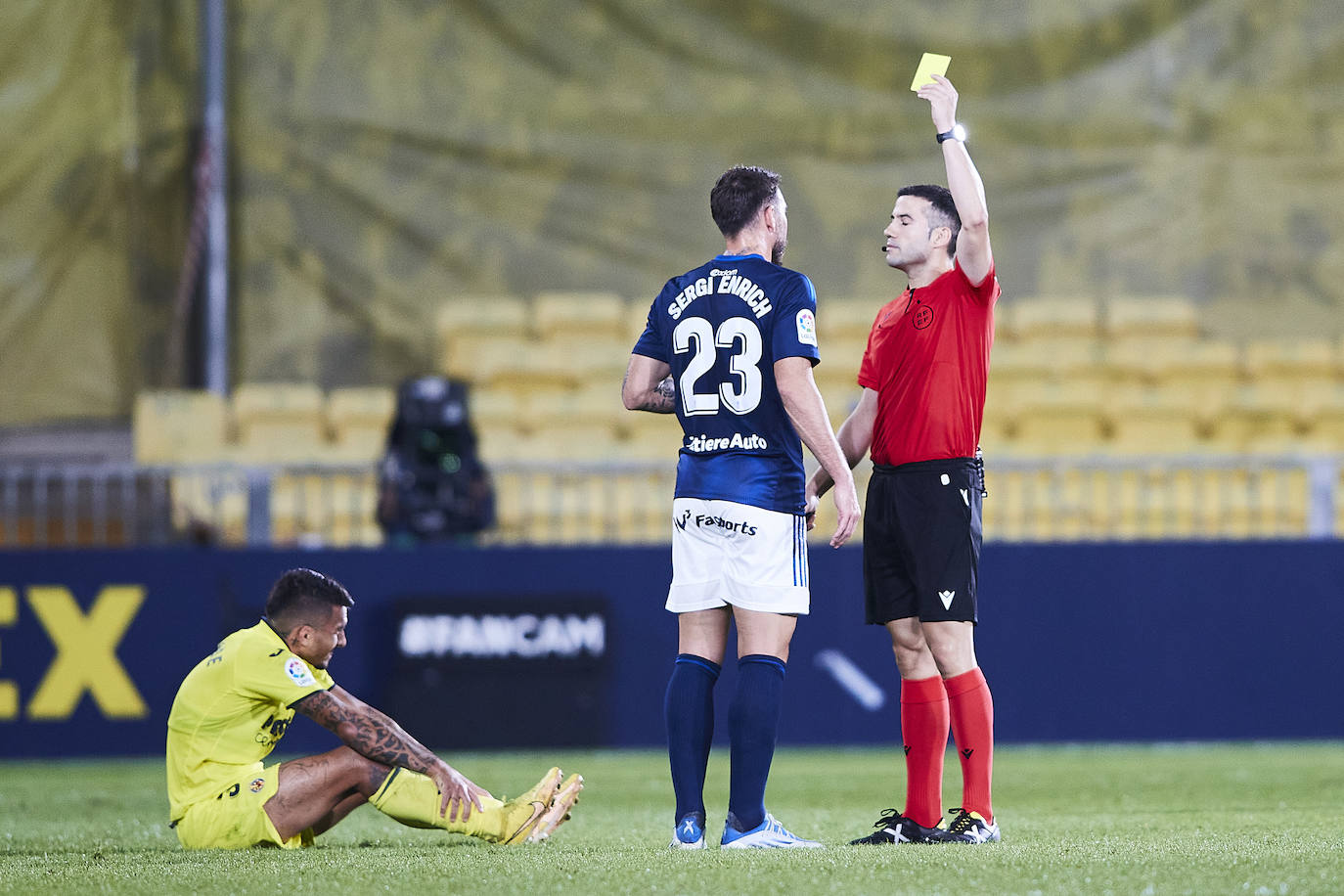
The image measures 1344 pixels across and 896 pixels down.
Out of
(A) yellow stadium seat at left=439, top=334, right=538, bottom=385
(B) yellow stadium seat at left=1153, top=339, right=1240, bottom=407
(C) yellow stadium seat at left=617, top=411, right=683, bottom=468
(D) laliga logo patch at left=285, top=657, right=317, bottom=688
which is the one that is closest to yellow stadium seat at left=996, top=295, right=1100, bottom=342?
(B) yellow stadium seat at left=1153, top=339, right=1240, bottom=407

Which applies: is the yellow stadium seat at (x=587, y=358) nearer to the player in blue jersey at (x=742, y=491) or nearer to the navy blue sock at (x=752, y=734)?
the player in blue jersey at (x=742, y=491)

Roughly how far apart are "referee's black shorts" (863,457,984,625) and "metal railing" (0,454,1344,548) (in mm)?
4313

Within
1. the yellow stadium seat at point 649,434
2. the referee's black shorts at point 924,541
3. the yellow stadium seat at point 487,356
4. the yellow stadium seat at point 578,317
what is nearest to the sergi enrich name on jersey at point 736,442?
the referee's black shorts at point 924,541

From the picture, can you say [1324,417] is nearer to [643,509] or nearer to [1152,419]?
[1152,419]

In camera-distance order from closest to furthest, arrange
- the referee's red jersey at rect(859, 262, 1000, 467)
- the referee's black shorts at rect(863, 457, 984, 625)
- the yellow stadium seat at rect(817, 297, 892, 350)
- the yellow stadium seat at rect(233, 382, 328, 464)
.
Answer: the referee's black shorts at rect(863, 457, 984, 625)
the referee's red jersey at rect(859, 262, 1000, 467)
the yellow stadium seat at rect(233, 382, 328, 464)
the yellow stadium seat at rect(817, 297, 892, 350)

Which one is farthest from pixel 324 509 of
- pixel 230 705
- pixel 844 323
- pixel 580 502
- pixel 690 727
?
pixel 690 727

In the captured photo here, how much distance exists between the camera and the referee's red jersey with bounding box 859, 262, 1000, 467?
4859mm

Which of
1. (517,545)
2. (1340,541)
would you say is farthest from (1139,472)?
(517,545)

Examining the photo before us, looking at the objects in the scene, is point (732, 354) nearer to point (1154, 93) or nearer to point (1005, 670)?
point (1005, 670)

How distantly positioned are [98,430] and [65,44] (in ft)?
A: 9.78

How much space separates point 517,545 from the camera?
9211 mm

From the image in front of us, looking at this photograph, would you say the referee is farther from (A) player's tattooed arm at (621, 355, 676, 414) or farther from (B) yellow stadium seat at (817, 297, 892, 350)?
(B) yellow stadium seat at (817, 297, 892, 350)

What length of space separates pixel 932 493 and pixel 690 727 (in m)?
0.95

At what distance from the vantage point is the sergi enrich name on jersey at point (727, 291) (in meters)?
4.60
